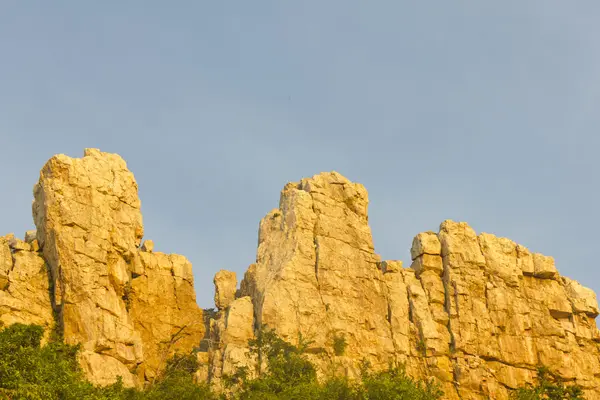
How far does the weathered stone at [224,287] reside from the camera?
258 feet

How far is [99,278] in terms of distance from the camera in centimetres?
6731

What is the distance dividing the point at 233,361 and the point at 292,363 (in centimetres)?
392

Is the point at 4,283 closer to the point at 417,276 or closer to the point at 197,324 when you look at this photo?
the point at 197,324

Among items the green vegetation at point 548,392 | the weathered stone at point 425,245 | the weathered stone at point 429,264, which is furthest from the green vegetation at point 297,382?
the weathered stone at point 425,245

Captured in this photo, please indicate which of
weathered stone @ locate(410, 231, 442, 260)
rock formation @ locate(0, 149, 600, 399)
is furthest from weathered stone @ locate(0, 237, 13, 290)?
weathered stone @ locate(410, 231, 442, 260)

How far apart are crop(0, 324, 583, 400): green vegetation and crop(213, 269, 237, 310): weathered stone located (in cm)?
726

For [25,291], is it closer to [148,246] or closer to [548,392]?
[148,246]

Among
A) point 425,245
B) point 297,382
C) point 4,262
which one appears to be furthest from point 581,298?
point 4,262

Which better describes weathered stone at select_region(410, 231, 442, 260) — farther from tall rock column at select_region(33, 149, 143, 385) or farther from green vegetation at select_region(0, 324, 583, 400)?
tall rock column at select_region(33, 149, 143, 385)

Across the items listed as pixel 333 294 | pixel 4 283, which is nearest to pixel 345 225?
Result: pixel 333 294

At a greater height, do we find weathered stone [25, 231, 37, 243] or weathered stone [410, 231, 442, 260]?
weathered stone [410, 231, 442, 260]

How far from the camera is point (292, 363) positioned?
66.0 m

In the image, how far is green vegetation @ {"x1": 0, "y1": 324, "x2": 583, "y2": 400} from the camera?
55281 mm

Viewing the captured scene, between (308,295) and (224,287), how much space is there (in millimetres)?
11082
